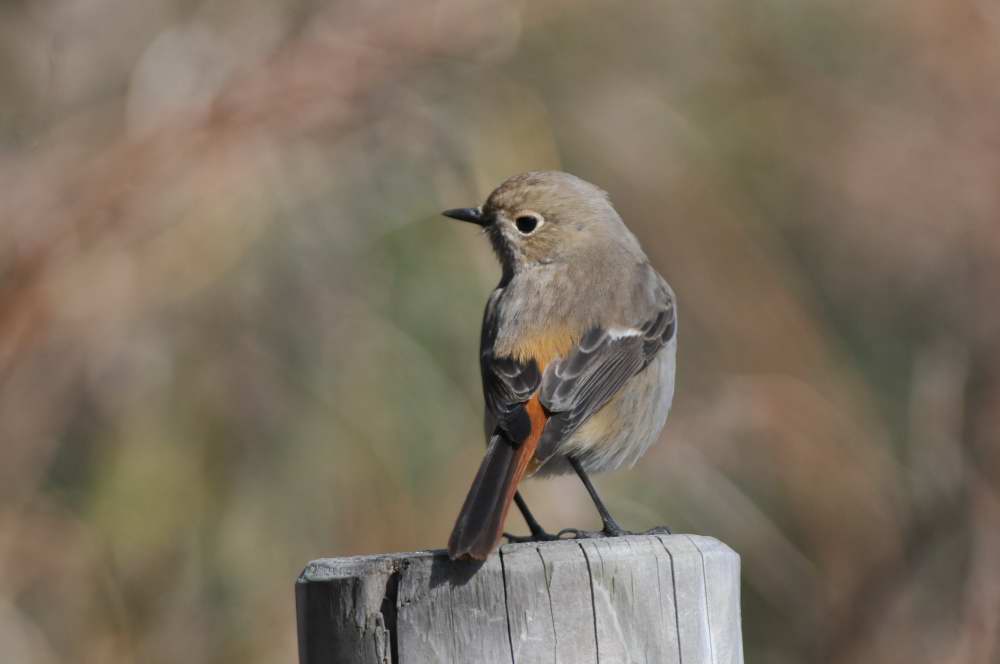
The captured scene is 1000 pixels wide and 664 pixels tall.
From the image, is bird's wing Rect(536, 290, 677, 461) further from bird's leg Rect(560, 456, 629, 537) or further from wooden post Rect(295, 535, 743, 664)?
wooden post Rect(295, 535, 743, 664)

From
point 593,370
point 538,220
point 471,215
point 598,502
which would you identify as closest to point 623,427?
point 598,502

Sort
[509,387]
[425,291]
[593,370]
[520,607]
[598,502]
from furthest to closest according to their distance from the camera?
[425,291]
[598,502]
[593,370]
[509,387]
[520,607]

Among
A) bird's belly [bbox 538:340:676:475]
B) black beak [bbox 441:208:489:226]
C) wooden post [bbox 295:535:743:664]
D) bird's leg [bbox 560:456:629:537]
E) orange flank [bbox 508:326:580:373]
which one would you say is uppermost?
black beak [bbox 441:208:489:226]

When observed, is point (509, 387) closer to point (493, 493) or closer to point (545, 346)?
point (545, 346)

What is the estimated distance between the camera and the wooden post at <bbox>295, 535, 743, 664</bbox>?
8.89ft

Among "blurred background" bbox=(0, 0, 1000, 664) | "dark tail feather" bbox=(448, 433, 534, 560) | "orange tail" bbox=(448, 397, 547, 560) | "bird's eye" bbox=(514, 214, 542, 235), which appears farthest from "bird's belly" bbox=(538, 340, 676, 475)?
"blurred background" bbox=(0, 0, 1000, 664)

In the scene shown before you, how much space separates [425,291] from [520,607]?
368 cm

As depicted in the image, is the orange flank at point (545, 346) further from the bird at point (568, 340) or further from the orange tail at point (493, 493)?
the orange tail at point (493, 493)

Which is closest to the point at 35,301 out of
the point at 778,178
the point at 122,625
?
the point at 122,625

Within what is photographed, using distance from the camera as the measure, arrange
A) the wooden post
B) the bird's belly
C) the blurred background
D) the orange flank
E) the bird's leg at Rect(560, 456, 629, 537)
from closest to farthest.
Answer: the wooden post
the orange flank
the bird's leg at Rect(560, 456, 629, 537)
the bird's belly
the blurred background

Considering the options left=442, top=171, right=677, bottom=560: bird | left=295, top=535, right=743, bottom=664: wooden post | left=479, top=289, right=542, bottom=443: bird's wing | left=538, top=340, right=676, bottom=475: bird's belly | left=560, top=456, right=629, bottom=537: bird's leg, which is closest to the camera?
left=295, top=535, right=743, bottom=664: wooden post

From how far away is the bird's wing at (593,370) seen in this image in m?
4.18

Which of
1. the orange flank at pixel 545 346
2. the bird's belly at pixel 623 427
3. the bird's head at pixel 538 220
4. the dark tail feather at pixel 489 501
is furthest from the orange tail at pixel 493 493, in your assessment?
the bird's head at pixel 538 220

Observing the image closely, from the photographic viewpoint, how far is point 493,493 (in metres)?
3.33
